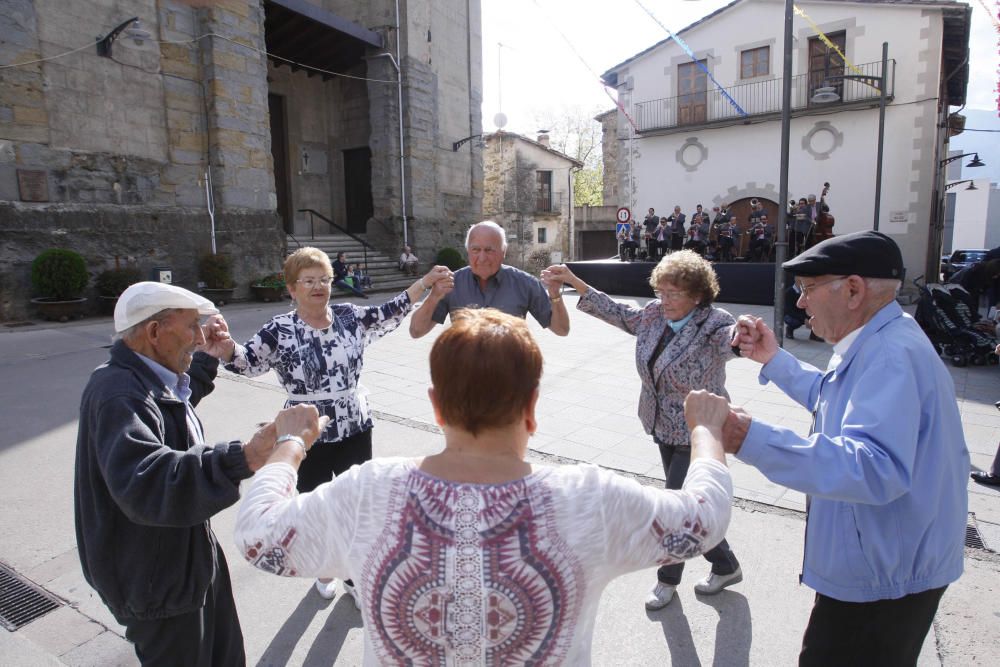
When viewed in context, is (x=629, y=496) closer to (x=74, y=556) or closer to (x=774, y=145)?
(x=74, y=556)

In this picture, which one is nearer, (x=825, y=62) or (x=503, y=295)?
(x=503, y=295)

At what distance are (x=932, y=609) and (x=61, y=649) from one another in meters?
3.25

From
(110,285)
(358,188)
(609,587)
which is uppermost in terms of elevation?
(358,188)

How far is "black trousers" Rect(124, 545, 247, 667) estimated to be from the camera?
5.79ft

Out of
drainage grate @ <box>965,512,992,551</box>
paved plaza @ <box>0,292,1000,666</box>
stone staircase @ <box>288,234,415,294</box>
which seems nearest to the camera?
paved plaza @ <box>0,292,1000,666</box>

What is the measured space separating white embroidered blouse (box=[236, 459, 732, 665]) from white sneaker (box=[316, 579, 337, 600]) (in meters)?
2.05

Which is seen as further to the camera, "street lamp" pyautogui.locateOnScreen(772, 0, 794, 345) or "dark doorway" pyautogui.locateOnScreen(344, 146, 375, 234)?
"dark doorway" pyautogui.locateOnScreen(344, 146, 375, 234)

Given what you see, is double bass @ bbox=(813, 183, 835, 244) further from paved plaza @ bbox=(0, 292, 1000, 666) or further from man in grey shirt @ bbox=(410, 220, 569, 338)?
man in grey shirt @ bbox=(410, 220, 569, 338)

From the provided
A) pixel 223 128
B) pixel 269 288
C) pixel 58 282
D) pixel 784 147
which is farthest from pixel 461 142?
pixel 784 147

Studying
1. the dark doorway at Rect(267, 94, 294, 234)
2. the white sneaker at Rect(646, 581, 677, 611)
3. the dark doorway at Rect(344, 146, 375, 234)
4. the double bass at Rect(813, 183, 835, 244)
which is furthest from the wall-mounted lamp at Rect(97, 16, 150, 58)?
the double bass at Rect(813, 183, 835, 244)

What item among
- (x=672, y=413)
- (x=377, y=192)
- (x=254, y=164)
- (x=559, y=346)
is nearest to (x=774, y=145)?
(x=377, y=192)

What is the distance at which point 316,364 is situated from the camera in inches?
113

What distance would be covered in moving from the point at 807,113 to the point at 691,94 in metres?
4.00

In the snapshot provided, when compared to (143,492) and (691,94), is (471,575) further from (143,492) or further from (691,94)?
(691,94)
